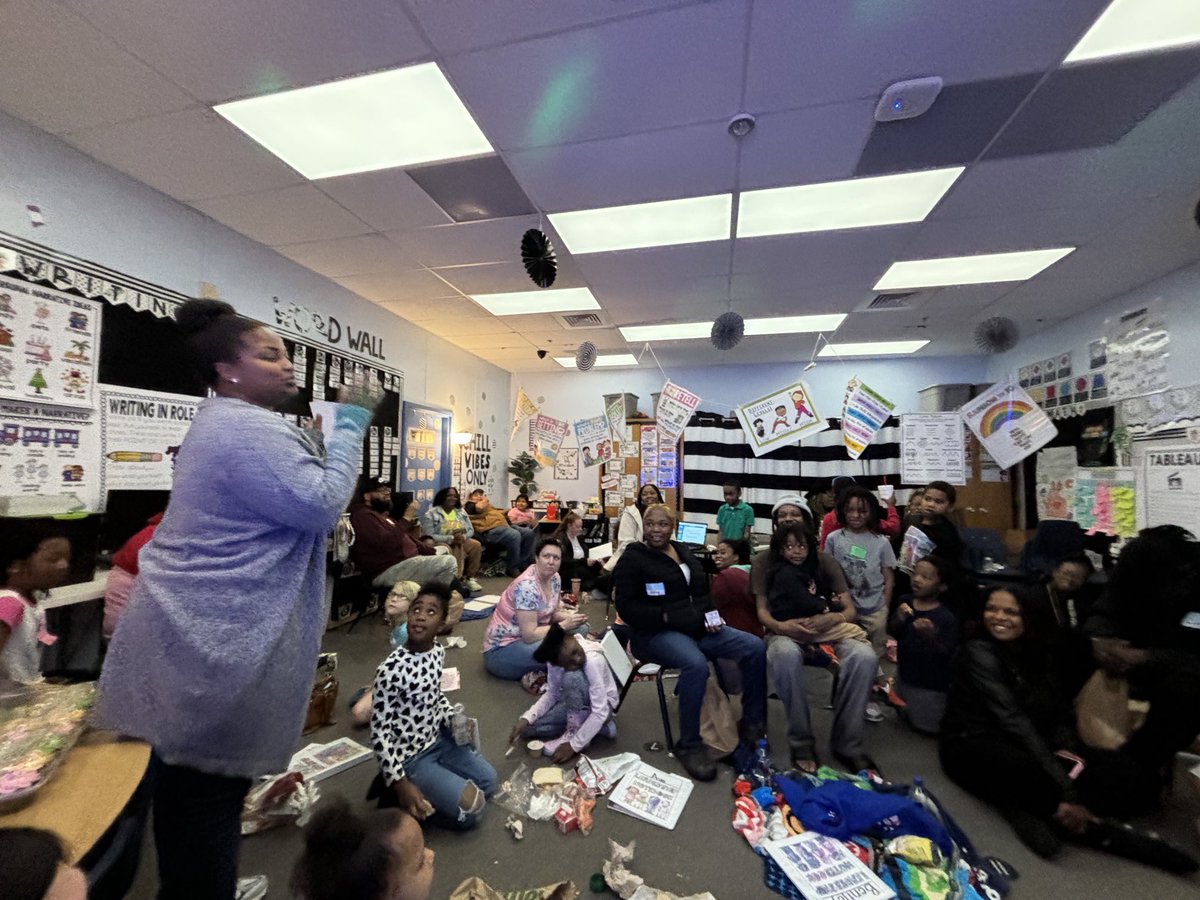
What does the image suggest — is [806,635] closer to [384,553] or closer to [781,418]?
[781,418]

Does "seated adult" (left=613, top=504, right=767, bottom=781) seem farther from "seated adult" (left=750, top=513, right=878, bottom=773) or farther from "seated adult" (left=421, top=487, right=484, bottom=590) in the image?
"seated adult" (left=421, top=487, right=484, bottom=590)

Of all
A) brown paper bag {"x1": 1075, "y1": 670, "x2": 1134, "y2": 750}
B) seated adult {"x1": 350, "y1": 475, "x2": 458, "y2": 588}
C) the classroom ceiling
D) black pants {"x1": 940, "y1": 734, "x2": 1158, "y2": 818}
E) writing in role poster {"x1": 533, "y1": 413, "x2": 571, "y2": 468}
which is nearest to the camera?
the classroom ceiling

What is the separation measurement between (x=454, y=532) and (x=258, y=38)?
4536 mm

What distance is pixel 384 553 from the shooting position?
4.41m

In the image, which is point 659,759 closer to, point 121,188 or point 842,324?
point 121,188

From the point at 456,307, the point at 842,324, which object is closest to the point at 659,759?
the point at 456,307

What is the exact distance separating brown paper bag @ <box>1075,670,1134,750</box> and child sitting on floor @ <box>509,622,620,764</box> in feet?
6.95

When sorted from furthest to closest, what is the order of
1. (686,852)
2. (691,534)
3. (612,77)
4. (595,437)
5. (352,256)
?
1. (595,437)
2. (691,534)
3. (352,256)
4. (612,77)
5. (686,852)

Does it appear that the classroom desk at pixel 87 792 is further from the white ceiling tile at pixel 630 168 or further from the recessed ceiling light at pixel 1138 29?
the recessed ceiling light at pixel 1138 29

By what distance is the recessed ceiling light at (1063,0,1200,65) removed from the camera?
1765 millimetres

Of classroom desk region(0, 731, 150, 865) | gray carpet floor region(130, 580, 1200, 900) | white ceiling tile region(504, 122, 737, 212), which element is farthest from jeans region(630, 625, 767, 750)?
A: white ceiling tile region(504, 122, 737, 212)

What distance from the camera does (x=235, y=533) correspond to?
0.95 meters

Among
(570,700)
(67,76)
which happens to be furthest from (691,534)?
(67,76)

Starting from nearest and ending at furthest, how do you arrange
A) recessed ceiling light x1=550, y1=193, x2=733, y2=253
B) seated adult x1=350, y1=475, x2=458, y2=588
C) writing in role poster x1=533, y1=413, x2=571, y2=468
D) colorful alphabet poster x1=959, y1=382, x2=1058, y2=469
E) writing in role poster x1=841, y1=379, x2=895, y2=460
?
recessed ceiling light x1=550, y1=193, x2=733, y2=253
colorful alphabet poster x1=959, y1=382, x2=1058, y2=469
writing in role poster x1=841, y1=379, x2=895, y2=460
seated adult x1=350, y1=475, x2=458, y2=588
writing in role poster x1=533, y1=413, x2=571, y2=468
